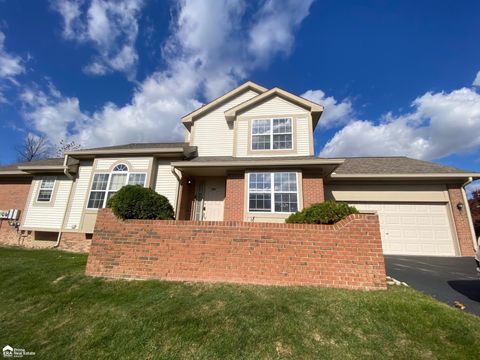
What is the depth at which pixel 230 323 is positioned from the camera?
3625mm

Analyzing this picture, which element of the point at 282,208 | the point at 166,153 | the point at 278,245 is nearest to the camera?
the point at 278,245

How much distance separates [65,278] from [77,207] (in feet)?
18.0

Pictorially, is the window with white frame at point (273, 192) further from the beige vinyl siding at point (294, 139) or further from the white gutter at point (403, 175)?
the white gutter at point (403, 175)

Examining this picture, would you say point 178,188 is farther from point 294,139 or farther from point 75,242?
point 294,139

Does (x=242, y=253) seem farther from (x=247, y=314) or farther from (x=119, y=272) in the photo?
(x=119, y=272)

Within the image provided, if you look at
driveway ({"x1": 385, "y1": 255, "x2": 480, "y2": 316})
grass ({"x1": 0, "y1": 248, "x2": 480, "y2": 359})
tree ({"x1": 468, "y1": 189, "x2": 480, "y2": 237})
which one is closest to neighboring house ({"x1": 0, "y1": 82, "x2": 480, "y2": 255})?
driveway ({"x1": 385, "y1": 255, "x2": 480, "y2": 316})

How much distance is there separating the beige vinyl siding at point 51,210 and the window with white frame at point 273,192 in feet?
29.4

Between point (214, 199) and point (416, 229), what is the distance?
9.04m

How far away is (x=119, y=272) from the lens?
5.68 metres

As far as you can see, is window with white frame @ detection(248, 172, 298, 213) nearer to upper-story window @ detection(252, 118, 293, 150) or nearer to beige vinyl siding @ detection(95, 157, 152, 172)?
Answer: upper-story window @ detection(252, 118, 293, 150)

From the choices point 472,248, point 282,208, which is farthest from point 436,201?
point 282,208

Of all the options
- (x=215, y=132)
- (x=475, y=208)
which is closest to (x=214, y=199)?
(x=215, y=132)

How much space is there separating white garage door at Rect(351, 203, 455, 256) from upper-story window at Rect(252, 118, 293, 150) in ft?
17.4

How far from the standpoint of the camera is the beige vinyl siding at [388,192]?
1002cm
